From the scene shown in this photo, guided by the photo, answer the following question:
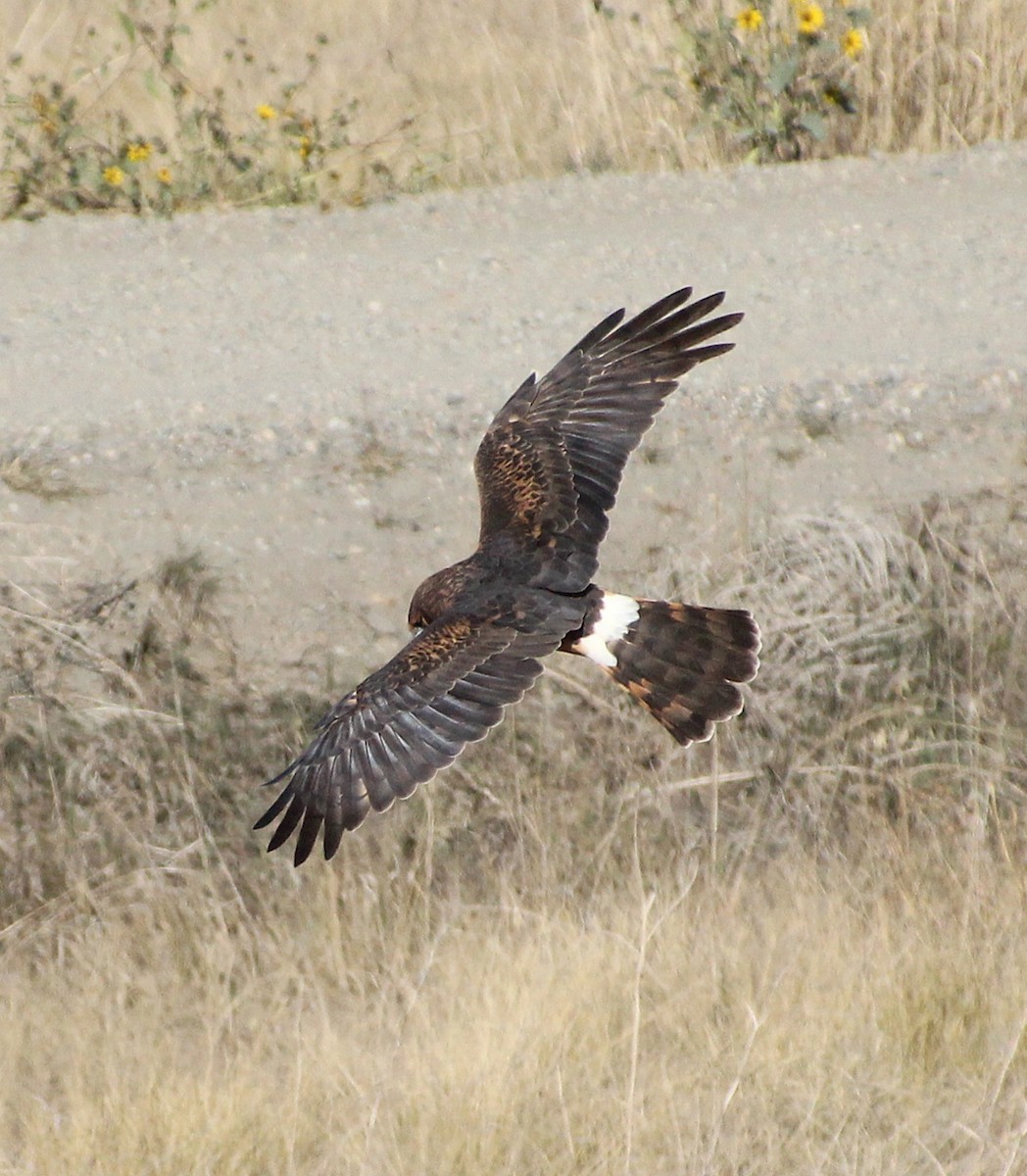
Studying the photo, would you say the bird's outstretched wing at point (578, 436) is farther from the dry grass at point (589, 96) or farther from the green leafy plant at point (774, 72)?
the dry grass at point (589, 96)

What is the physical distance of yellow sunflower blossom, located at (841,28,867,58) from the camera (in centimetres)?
856

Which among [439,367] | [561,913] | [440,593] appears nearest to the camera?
[440,593]

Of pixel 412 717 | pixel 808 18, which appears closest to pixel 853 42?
pixel 808 18

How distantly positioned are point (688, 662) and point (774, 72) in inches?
178

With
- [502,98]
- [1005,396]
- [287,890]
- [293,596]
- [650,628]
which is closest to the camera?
[650,628]

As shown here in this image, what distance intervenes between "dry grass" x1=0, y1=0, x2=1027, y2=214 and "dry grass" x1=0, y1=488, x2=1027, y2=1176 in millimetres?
3369

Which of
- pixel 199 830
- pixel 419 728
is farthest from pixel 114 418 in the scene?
pixel 419 728

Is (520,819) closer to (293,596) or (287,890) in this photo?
(287,890)

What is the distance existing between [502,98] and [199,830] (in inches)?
222

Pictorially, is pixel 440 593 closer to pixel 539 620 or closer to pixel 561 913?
pixel 539 620

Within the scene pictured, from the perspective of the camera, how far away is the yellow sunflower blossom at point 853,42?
337 inches

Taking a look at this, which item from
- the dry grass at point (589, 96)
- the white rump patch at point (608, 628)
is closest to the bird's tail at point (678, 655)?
the white rump patch at point (608, 628)

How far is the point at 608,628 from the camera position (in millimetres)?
4902

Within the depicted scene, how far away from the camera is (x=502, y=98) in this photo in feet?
32.7
